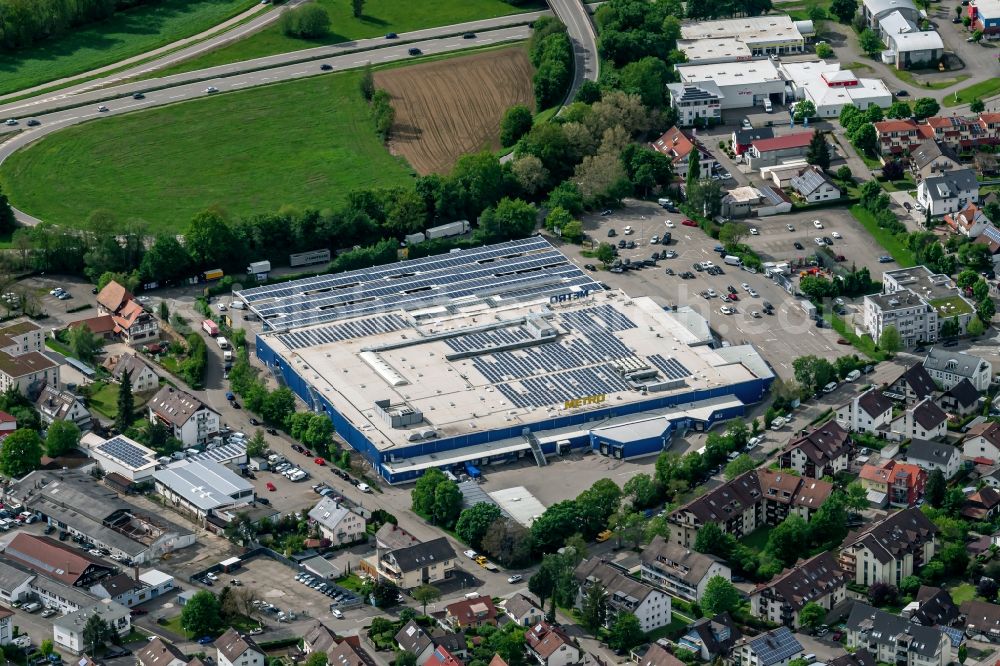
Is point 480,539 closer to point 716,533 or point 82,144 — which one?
point 716,533

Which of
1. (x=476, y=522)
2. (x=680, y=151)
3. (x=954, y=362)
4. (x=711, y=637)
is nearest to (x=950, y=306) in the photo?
(x=954, y=362)

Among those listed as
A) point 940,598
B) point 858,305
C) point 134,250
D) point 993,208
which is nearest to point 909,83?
point 993,208

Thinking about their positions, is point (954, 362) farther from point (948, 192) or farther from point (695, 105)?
point (695, 105)

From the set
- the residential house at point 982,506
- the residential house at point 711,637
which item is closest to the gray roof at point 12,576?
the residential house at point 711,637

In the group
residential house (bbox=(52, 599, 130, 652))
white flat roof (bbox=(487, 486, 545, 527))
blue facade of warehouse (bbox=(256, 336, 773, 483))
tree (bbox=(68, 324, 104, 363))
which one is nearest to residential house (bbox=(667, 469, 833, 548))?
white flat roof (bbox=(487, 486, 545, 527))

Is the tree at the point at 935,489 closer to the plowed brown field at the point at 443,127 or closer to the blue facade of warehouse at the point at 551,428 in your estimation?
the blue facade of warehouse at the point at 551,428

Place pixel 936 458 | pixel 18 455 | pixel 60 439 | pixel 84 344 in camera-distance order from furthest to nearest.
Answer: pixel 84 344 → pixel 60 439 → pixel 18 455 → pixel 936 458

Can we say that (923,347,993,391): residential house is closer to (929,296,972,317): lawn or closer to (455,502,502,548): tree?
(929,296,972,317): lawn
